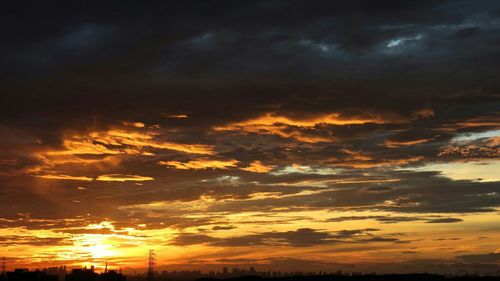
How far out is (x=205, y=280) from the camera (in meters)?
123

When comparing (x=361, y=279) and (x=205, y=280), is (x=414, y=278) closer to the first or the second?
(x=361, y=279)

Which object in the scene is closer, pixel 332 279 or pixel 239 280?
pixel 332 279

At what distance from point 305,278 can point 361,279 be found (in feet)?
33.8

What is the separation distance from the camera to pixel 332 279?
112438 mm

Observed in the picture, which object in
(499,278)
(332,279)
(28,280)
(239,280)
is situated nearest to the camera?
(499,278)

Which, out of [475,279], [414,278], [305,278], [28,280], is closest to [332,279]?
[305,278]

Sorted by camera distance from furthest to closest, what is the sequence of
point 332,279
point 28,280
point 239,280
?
1. point 28,280
2. point 239,280
3. point 332,279

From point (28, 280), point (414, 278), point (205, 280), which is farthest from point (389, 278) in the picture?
point (28, 280)

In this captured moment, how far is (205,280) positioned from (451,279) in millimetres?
42959

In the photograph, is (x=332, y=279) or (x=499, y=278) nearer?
(x=499, y=278)

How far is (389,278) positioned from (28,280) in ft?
410

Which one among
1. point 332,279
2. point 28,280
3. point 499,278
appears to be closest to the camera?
point 499,278

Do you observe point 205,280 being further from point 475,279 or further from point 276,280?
point 475,279

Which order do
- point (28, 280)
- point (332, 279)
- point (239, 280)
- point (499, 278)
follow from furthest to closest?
point (28, 280)
point (239, 280)
point (332, 279)
point (499, 278)
